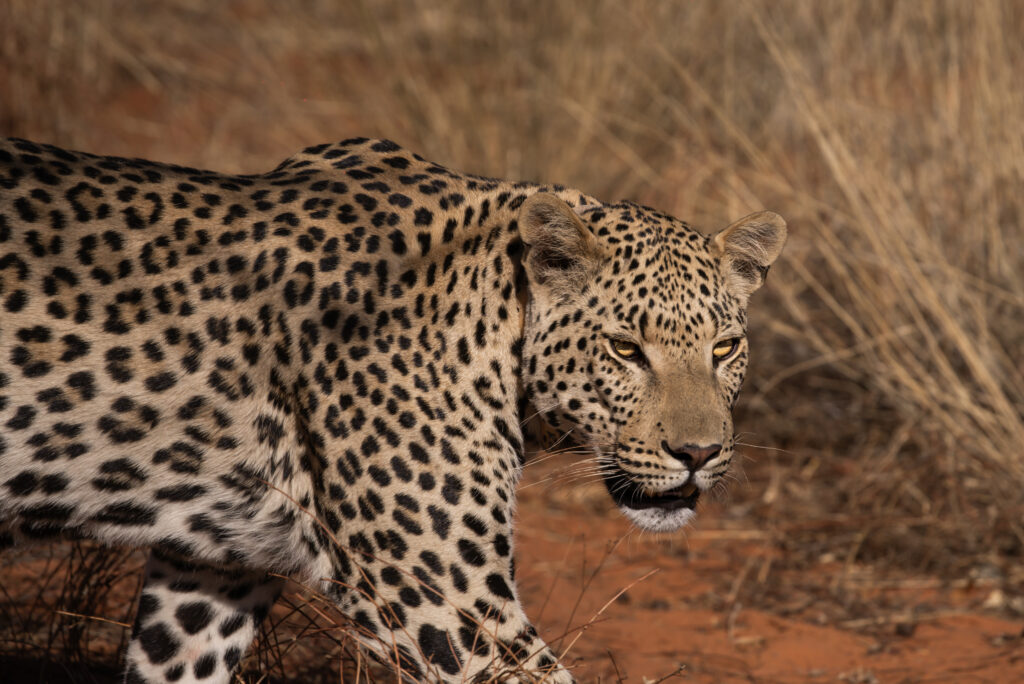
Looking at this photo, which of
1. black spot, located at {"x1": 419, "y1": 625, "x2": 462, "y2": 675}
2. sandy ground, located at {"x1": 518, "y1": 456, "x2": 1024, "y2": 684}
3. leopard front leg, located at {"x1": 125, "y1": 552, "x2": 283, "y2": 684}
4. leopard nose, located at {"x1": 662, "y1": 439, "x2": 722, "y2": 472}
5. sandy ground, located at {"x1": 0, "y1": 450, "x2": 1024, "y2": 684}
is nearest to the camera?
black spot, located at {"x1": 419, "y1": 625, "x2": 462, "y2": 675}

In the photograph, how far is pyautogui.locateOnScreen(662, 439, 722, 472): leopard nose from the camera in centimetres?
409

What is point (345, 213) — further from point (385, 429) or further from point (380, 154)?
point (385, 429)

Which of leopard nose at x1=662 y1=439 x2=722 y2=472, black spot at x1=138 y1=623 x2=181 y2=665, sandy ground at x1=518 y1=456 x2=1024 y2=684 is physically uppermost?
leopard nose at x1=662 y1=439 x2=722 y2=472

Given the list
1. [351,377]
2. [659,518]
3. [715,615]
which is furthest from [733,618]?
[351,377]

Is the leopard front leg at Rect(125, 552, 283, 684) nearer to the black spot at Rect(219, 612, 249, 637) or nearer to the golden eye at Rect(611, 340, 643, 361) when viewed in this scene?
the black spot at Rect(219, 612, 249, 637)

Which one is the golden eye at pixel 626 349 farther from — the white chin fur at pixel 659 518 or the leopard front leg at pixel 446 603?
the leopard front leg at pixel 446 603

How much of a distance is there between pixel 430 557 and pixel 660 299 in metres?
1.09

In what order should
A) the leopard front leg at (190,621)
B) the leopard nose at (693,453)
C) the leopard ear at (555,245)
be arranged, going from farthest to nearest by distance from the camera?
the leopard front leg at (190,621), the leopard ear at (555,245), the leopard nose at (693,453)

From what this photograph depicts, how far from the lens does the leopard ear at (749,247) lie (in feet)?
15.0

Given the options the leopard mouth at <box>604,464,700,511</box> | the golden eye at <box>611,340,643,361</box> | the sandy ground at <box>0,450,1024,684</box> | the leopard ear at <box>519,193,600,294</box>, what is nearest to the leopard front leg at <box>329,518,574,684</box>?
the leopard mouth at <box>604,464,700,511</box>

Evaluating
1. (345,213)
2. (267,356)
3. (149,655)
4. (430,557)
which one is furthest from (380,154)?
(149,655)

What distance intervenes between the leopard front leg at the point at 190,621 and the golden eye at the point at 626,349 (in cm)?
151

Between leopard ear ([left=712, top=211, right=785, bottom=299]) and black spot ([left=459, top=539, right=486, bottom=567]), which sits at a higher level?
leopard ear ([left=712, top=211, right=785, bottom=299])

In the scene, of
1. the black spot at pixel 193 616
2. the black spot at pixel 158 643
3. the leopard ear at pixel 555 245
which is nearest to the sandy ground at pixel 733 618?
the black spot at pixel 193 616
